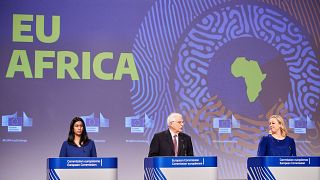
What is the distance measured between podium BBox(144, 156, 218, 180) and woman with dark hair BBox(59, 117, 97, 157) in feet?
4.18

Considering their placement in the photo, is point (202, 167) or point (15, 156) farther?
point (15, 156)

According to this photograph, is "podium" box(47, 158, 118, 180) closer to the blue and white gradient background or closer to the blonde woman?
the blonde woman

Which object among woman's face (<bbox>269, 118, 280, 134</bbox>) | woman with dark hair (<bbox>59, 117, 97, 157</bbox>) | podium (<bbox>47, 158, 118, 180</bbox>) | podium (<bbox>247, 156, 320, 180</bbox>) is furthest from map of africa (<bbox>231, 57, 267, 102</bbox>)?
podium (<bbox>47, 158, 118, 180</bbox>)

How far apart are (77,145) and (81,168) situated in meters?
1.09

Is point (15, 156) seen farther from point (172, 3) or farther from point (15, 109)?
point (172, 3)

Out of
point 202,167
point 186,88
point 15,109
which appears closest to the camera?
point 202,167

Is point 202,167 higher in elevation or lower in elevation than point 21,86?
lower

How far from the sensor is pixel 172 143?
261 inches

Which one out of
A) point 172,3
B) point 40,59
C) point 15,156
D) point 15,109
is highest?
point 172,3

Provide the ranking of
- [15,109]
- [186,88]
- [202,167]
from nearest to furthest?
[202,167] → [15,109] → [186,88]

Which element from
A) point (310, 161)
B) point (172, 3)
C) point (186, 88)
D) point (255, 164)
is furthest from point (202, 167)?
point (172, 3)

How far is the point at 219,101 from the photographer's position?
335 inches

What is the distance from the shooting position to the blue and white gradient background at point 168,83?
7.98 m

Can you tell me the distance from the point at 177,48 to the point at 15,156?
98.5 inches
